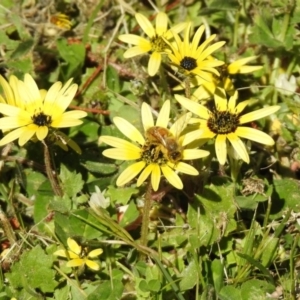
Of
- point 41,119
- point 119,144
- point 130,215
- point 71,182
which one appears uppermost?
point 41,119

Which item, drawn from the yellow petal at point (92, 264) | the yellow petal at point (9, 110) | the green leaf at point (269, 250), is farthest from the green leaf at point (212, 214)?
the yellow petal at point (9, 110)

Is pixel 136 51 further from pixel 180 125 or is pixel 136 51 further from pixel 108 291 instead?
pixel 108 291

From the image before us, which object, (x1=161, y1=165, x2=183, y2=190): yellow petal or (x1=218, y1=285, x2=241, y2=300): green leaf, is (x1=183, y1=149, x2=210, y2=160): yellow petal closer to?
(x1=161, y1=165, x2=183, y2=190): yellow petal

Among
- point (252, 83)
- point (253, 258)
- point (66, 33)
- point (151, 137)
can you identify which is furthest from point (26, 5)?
point (253, 258)

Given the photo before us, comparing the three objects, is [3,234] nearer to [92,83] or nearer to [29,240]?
[29,240]

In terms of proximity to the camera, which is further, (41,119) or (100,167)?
(100,167)

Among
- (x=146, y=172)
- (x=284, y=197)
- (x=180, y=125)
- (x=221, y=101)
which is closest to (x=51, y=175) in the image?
(x=146, y=172)
